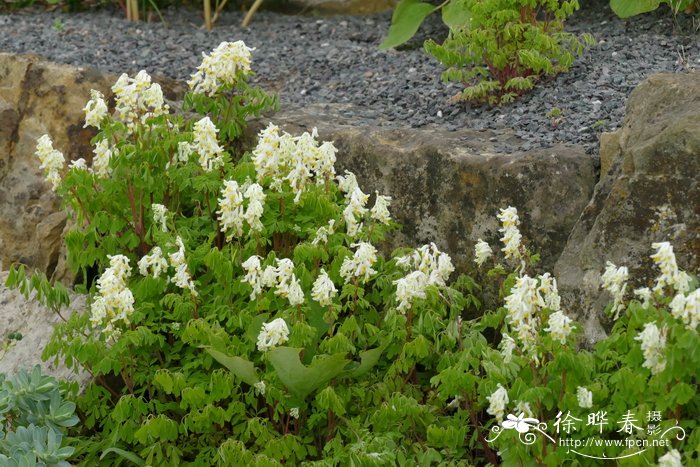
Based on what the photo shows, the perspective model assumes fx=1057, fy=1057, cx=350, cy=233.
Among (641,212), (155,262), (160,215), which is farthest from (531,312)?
(160,215)

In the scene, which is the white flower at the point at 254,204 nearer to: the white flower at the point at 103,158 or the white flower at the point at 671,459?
the white flower at the point at 103,158

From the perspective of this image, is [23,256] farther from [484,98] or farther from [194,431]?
[484,98]

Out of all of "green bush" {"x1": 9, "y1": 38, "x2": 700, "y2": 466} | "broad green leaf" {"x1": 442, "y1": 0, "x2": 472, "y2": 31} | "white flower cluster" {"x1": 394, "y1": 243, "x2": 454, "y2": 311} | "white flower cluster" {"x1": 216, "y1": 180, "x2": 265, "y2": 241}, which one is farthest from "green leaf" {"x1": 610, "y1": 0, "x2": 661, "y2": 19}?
"white flower cluster" {"x1": 216, "y1": 180, "x2": 265, "y2": 241}

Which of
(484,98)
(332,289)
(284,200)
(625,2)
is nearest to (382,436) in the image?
(332,289)

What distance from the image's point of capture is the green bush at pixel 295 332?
11.3ft

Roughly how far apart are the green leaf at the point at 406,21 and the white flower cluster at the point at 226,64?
6.04ft

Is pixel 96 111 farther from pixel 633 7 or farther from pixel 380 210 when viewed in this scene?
pixel 633 7

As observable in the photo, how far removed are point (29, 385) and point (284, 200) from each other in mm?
1206

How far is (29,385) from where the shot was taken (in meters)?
3.99

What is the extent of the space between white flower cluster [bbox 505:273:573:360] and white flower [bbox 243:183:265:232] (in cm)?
103

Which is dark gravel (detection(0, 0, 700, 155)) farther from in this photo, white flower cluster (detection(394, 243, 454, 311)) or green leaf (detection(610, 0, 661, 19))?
white flower cluster (detection(394, 243, 454, 311))

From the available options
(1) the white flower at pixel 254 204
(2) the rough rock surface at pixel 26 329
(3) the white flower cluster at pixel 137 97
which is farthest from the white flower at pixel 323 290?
(2) the rough rock surface at pixel 26 329

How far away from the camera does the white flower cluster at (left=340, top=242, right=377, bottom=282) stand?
12.6 feet

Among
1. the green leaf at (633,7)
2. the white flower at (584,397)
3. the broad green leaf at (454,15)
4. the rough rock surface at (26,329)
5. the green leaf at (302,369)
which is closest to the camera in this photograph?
the white flower at (584,397)
